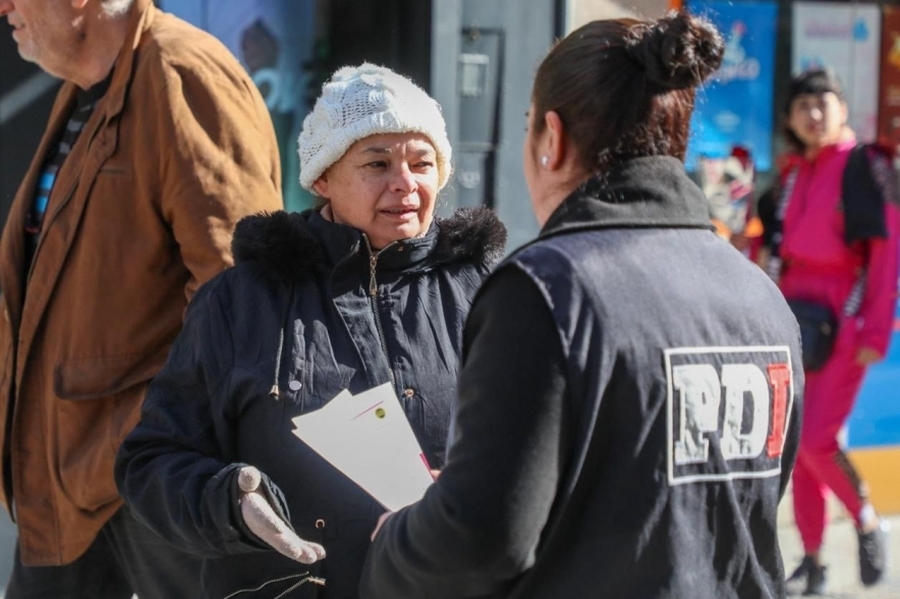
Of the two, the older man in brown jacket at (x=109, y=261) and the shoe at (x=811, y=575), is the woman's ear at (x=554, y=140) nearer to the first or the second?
the older man in brown jacket at (x=109, y=261)

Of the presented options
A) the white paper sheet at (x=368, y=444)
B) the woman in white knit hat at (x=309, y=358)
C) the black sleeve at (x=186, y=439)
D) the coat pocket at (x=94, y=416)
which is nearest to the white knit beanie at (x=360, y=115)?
the woman in white knit hat at (x=309, y=358)

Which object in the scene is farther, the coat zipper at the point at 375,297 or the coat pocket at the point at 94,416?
the coat pocket at the point at 94,416

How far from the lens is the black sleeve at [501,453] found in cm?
177

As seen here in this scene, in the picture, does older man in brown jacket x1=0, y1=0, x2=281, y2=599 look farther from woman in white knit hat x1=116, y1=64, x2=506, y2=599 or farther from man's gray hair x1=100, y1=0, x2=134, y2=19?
woman in white knit hat x1=116, y1=64, x2=506, y2=599

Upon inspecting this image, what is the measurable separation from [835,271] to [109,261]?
329 centimetres

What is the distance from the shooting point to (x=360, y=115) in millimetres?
2605

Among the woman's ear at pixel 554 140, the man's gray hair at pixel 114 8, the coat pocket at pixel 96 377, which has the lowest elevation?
the coat pocket at pixel 96 377

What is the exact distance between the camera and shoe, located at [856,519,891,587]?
5543 millimetres

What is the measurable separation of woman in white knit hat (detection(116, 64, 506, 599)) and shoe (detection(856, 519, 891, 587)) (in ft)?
11.3

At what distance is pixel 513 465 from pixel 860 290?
3.95m

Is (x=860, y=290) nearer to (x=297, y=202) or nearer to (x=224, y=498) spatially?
(x=297, y=202)

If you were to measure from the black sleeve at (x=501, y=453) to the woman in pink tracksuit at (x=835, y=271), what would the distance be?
3.82 metres

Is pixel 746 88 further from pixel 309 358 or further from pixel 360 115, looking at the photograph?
pixel 309 358

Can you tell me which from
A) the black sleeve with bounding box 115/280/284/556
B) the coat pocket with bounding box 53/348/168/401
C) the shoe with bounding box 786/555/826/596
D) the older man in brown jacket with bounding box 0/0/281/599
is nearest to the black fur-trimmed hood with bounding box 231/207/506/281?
the black sleeve with bounding box 115/280/284/556
